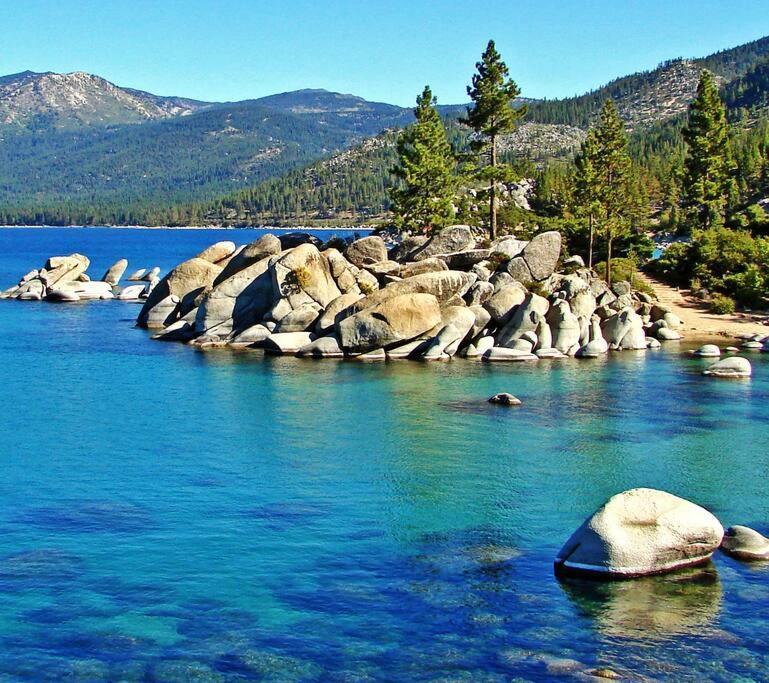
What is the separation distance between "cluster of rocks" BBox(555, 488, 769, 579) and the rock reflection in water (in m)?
0.36

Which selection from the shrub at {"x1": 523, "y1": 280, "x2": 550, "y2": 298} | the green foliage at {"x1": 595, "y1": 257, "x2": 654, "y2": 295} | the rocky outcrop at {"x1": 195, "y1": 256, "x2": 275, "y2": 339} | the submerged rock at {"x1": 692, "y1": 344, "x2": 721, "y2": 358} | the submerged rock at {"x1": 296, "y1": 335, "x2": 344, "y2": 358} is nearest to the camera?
the submerged rock at {"x1": 692, "y1": 344, "x2": 721, "y2": 358}

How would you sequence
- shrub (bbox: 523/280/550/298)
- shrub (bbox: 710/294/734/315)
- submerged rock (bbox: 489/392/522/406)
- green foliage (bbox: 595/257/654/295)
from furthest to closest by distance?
1. green foliage (bbox: 595/257/654/295)
2. shrub (bbox: 710/294/734/315)
3. shrub (bbox: 523/280/550/298)
4. submerged rock (bbox: 489/392/522/406)

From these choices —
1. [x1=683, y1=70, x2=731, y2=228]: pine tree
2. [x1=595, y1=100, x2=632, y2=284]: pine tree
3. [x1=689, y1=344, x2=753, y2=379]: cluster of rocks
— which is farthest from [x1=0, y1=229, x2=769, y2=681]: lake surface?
[x1=683, y1=70, x2=731, y2=228]: pine tree

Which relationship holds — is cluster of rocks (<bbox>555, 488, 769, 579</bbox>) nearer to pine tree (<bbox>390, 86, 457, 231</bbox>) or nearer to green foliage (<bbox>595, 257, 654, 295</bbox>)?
green foliage (<bbox>595, 257, 654, 295</bbox>)

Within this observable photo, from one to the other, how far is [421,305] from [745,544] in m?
35.2

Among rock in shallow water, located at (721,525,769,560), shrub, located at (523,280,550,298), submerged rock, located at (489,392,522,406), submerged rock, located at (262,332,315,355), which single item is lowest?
rock in shallow water, located at (721,525,769,560)

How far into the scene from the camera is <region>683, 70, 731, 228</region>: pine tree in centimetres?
10438

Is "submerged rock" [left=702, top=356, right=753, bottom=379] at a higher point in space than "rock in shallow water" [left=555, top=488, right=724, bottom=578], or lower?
higher

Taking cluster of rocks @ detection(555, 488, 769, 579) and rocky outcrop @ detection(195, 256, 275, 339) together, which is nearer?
cluster of rocks @ detection(555, 488, 769, 579)

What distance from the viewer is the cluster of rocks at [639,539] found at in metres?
24.8

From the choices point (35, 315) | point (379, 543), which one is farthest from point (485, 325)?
point (35, 315)

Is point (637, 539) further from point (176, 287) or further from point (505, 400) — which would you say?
point (176, 287)

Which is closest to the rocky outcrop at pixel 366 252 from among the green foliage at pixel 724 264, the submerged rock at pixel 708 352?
the submerged rock at pixel 708 352

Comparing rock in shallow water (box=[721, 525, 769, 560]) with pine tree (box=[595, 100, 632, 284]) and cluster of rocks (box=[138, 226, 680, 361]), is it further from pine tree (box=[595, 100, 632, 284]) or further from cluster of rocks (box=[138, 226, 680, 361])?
pine tree (box=[595, 100, 632, 284])
